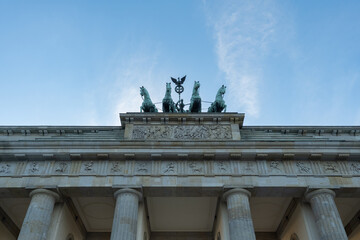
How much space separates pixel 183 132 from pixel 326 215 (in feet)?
29.2

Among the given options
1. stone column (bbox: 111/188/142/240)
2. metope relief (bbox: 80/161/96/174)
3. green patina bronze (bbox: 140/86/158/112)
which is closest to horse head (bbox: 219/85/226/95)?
green patina bronze (bbox: 140/86/158/112)

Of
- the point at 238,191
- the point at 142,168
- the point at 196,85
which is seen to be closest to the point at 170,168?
the point at 142,168

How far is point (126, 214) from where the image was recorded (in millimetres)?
15586

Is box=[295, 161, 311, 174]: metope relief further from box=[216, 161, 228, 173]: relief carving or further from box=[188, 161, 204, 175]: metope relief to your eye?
box=[188, 161, 204, 175]: metope relief

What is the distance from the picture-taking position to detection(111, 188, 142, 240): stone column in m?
14.9

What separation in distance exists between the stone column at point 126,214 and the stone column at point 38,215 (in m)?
3.26

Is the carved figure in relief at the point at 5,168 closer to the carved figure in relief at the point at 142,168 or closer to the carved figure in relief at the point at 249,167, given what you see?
the carved figure in relief at the point at 142,168

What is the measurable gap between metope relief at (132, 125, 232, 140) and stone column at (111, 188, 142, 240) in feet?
12.8

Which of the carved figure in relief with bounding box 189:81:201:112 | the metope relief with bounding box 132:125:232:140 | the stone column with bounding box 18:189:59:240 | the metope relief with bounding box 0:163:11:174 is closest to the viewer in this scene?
the stone column with bounding box 18:189:59:240

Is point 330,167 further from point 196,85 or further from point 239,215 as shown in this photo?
point 196,85

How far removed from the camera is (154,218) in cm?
2134

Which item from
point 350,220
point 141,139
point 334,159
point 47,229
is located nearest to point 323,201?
point 334,159

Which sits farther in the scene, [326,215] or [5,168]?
[5,168]

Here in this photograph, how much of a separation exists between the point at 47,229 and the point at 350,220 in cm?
1813
